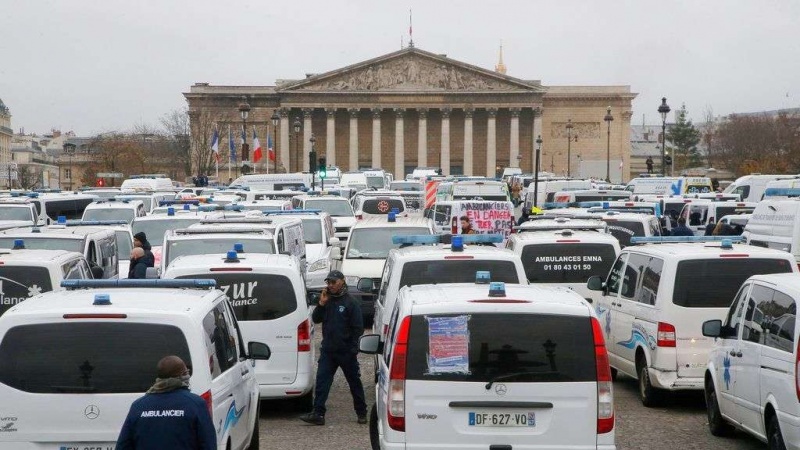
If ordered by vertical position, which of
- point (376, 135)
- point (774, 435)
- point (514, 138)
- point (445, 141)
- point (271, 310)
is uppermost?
point (376, 135)

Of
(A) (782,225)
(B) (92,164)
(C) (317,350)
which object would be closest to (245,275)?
(C) (317,350)

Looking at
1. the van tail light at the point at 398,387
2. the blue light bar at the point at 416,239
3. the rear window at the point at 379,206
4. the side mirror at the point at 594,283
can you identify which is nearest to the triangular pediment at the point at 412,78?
the rear window at the point at 379,206

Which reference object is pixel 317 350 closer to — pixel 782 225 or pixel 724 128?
pixel 782 225

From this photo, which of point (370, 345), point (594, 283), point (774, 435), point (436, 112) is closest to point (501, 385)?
point (370, 345)

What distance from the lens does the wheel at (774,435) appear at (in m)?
10.9

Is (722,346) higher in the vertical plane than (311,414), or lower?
higher

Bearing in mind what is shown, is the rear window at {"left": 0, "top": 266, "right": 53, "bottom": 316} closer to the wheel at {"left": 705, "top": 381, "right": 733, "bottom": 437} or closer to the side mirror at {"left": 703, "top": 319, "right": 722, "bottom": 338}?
the side mirror at {"left": 703, "top": 319, "right": 722, "bottom": 338}

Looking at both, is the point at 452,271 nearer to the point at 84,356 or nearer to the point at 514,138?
the point at 84,356

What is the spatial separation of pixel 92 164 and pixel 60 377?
118 meters

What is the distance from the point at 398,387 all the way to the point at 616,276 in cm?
827

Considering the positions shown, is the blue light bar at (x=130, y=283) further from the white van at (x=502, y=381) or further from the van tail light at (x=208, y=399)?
the white van at (x=502, y=381)

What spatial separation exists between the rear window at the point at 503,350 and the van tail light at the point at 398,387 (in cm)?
6

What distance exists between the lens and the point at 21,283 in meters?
14.2

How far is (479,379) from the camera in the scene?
28.5ft
